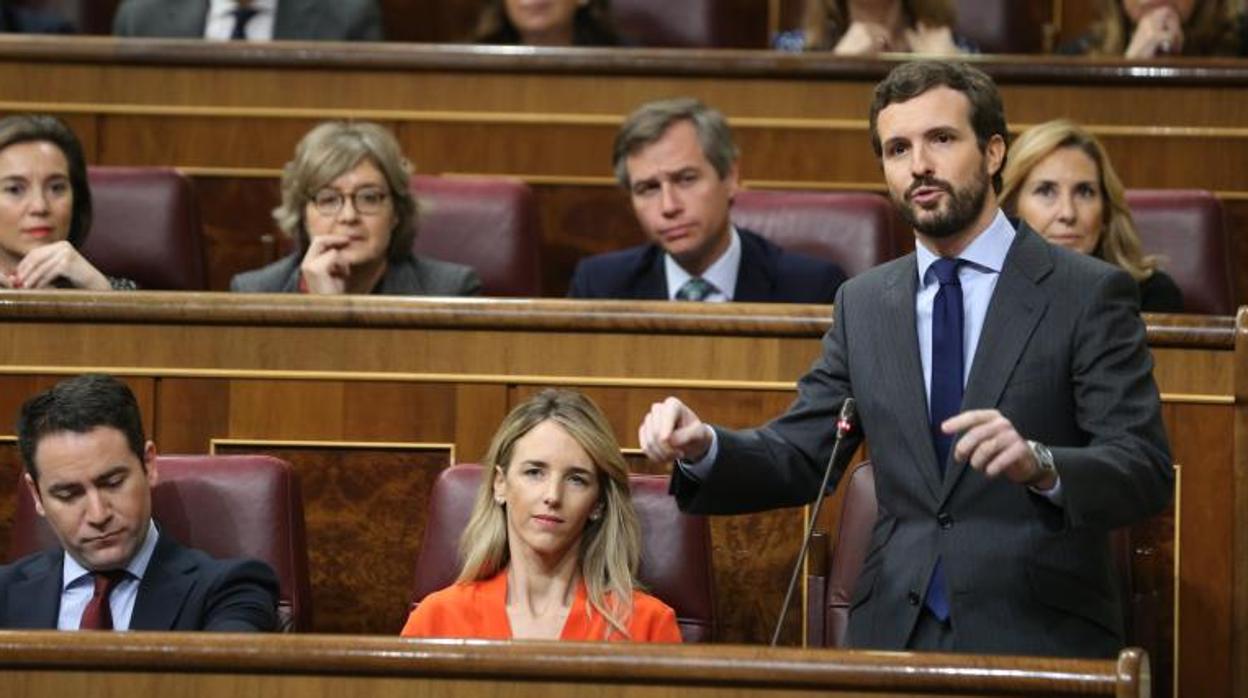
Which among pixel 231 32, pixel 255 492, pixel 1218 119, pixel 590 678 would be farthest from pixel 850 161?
pixel 590 678

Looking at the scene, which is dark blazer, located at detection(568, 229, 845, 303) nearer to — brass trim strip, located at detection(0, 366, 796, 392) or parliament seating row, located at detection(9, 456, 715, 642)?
brass trim strip, located at detection(0, 366, 796, 392)

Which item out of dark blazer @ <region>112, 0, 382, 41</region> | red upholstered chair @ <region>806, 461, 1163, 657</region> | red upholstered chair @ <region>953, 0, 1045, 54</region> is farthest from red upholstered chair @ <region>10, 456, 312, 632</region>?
red upholstered chair @ <region>953, 0, 1045, 54</region>

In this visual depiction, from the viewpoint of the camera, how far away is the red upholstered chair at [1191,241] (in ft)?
6.82

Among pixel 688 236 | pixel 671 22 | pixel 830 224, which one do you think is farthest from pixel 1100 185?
pixel 671 22

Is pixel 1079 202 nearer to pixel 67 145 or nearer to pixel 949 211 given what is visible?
pixel 949 211

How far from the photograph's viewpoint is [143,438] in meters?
1.62

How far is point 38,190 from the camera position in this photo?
1987 millimetres

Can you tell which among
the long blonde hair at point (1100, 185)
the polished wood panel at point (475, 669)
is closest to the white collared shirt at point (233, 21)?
the long blonde hair at point (1100, 185)

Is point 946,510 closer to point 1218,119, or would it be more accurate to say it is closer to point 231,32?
point 1218,119

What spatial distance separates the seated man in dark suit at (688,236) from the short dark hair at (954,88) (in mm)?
625

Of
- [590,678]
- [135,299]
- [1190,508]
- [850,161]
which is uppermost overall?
[850,161]

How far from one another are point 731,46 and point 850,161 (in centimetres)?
55

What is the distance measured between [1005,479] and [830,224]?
2.75 feet

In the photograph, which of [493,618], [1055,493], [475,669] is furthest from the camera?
[493,618]
